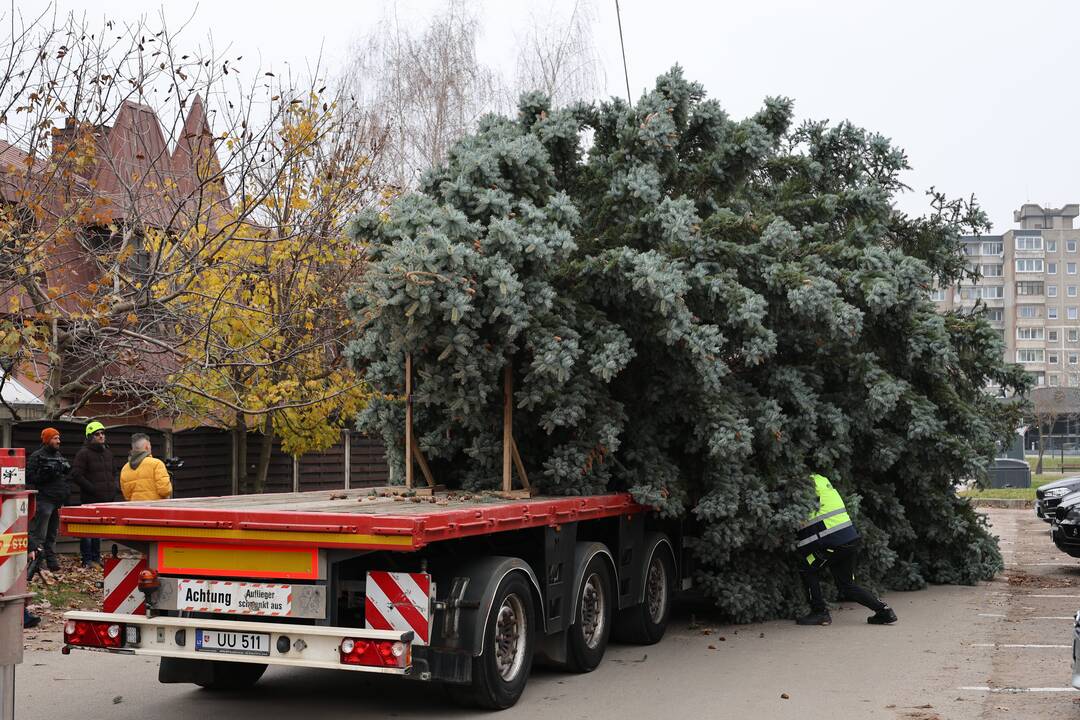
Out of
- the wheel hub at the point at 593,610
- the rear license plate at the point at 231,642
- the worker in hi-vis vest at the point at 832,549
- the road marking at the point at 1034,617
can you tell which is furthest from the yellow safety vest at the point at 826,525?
the rear license plate at the point at 231,642

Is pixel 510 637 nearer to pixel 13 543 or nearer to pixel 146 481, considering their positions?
pixel 13 543

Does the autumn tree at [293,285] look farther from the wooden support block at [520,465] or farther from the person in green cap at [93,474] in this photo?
the wooden support block at [520,465]

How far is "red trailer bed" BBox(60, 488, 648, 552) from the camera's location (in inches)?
277

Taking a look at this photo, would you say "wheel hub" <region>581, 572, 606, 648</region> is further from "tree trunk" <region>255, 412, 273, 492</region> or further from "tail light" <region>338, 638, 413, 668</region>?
"tree trunk" <region>255, 412, 273, 492</region>

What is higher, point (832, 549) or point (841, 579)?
point (832, 549)

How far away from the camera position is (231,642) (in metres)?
7.31

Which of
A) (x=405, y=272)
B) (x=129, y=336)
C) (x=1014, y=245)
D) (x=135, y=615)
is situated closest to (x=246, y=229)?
(x=129, y=336)

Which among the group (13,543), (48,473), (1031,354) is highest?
(1031,354)

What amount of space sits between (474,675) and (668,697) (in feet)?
5.22

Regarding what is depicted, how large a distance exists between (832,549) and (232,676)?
6128 mm

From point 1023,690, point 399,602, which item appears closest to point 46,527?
point 399,602

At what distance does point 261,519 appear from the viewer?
7.27 metres

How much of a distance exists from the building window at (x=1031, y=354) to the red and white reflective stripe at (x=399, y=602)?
378 feet

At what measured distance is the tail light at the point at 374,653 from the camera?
23.1 ft
